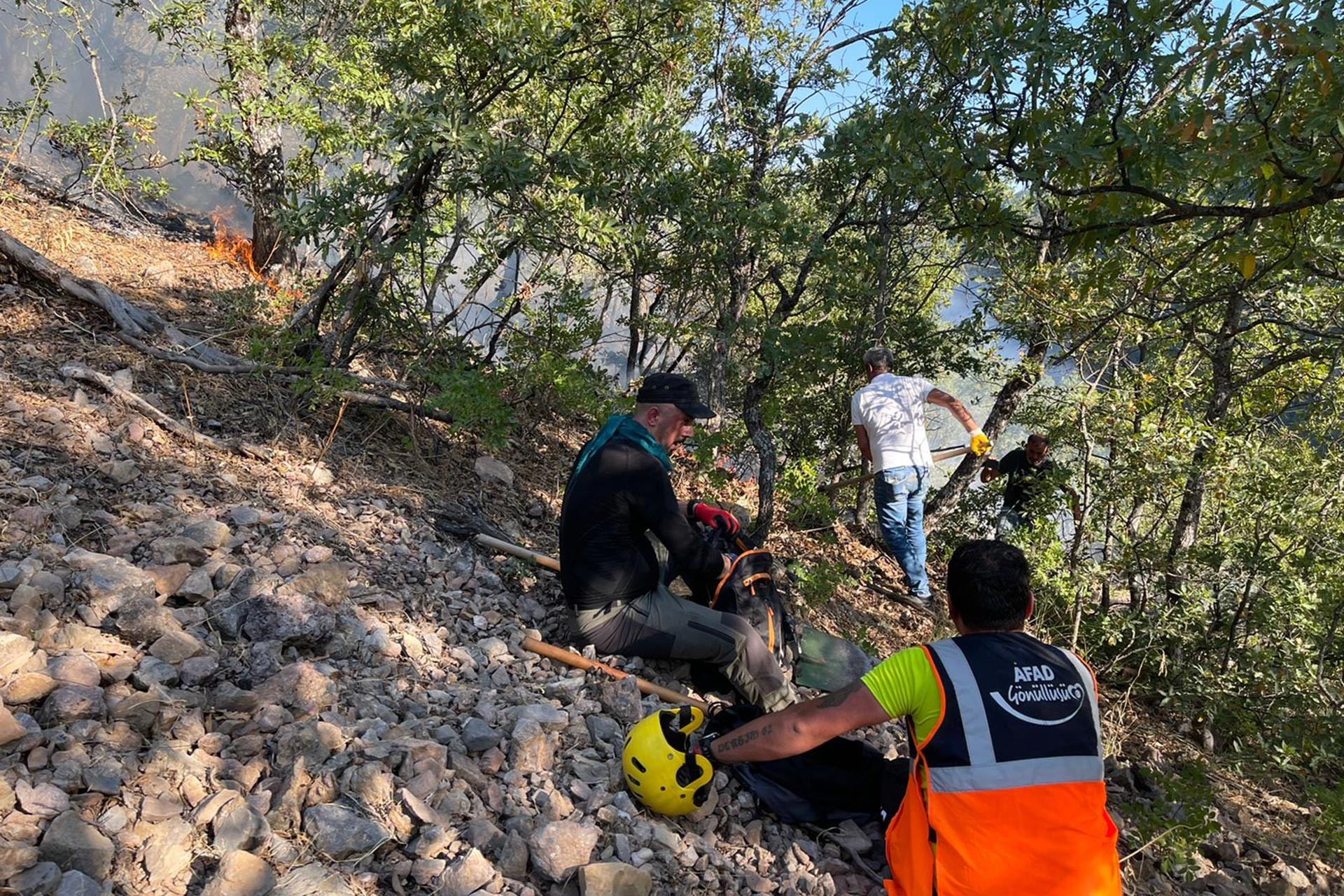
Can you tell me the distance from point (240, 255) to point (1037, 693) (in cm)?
1034

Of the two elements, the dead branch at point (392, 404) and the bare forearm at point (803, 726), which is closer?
the bare forearm at point (803, 726)

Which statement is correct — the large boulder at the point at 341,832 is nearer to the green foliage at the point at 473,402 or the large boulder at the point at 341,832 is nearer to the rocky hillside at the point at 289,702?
the rocky hillside at the point at 289,702

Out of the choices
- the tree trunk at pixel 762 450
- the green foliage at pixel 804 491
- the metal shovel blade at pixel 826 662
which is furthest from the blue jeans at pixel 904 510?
the metal shovel blade at pixel 826 662

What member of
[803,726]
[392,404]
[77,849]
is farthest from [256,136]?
[803,726]

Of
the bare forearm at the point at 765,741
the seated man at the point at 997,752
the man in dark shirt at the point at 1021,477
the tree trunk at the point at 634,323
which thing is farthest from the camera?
the tree trunk at the point at 634,323

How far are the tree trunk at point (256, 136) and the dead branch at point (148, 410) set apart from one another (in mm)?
3837

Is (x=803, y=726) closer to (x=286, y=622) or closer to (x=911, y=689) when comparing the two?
(x=911, y=689)

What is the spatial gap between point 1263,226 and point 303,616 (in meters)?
4.29

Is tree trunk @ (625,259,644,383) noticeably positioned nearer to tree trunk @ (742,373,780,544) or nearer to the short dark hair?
tree trunk @ (742,373,780,544)

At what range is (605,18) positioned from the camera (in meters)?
5.07

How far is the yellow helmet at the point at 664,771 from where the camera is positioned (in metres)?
2.78

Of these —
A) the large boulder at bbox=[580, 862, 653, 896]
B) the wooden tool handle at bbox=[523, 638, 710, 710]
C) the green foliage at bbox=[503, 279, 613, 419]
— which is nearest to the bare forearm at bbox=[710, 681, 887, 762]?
the large boulder at bbox=[580, 862, 653, 896]

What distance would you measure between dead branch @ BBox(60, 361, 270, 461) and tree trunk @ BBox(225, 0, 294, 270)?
3.84m

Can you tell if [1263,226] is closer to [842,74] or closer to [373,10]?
[842,74]
